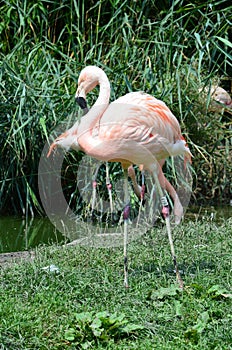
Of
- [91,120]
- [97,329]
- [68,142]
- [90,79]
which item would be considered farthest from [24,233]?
[97,329]

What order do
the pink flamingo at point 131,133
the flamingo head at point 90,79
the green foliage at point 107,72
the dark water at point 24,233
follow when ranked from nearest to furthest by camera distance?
the pink flamingo at point 131,133 < the flamingo head at point 90,79 < the dark water at point 24,233 < the green foliage at point 107,72

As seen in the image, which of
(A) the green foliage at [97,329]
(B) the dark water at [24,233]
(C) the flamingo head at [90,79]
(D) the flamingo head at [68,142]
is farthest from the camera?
(B) the dark water at [24,233]

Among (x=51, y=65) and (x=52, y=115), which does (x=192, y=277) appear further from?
(x=51, y=65)

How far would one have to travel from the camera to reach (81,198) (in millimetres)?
6461

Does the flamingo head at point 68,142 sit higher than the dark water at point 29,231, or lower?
higher

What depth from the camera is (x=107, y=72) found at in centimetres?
629

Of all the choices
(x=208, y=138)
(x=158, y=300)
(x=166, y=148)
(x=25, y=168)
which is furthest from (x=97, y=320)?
(x=208, y=138)

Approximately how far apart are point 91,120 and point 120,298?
1048mm

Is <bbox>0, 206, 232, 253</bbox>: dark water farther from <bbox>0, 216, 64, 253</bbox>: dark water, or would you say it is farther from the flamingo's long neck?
the flamingo's long neck

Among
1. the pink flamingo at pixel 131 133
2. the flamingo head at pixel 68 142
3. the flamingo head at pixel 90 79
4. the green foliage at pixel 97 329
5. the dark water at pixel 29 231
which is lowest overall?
the dark water at pixel 29 231

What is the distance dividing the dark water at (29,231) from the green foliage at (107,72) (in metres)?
0.19

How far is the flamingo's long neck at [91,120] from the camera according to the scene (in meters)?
3.90

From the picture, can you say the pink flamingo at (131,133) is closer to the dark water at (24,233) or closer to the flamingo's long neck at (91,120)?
the flamingo's long neck at (91,120)

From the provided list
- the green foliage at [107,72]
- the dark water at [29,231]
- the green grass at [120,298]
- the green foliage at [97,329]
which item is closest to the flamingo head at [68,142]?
the green foliage at [107,72]
